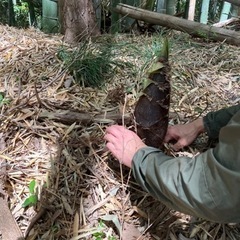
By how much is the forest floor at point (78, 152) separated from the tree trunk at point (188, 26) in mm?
960

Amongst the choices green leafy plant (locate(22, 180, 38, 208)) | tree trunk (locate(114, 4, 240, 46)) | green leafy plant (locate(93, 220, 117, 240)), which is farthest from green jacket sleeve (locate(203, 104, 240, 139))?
tree trunk (locate(114, 4, 240, 46))

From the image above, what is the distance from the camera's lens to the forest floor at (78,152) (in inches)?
59.1

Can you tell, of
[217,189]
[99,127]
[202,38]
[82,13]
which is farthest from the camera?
[202,38]

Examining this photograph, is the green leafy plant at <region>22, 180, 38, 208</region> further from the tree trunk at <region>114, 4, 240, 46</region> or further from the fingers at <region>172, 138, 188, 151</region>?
the tree trunk at <region>114, 4, 240, 46</region>

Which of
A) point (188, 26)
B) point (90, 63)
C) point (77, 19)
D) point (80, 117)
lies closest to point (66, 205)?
point (80, 117)

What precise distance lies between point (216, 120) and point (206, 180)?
0.64 m

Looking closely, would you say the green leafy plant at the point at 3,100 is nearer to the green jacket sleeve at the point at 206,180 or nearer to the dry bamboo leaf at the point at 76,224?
the dry bamboo leaf at the point at 76,224

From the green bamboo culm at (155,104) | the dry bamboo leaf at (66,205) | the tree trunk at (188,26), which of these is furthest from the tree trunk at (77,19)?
the dry bamboo leaf at (66,205)

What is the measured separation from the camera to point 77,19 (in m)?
2.77

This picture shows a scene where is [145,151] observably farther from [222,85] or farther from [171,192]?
[222,85]

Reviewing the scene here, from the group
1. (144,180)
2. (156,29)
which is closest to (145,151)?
(144,180)

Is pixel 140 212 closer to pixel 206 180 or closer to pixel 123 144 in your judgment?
pixel 123 144

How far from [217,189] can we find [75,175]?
675mm

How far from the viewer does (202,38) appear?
3449 mm
